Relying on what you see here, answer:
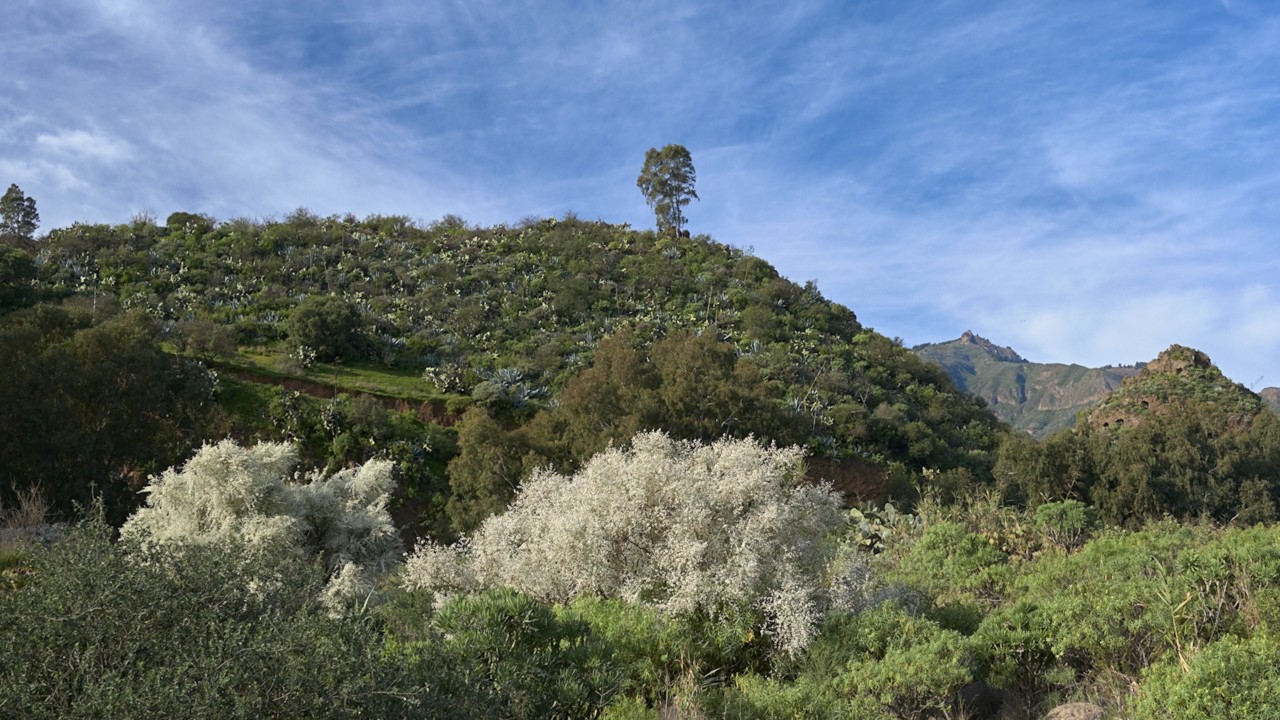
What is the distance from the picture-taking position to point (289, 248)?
43375 millimetres

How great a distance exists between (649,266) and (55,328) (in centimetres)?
2933

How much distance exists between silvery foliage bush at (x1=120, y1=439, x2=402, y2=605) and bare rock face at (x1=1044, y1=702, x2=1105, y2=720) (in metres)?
7.64

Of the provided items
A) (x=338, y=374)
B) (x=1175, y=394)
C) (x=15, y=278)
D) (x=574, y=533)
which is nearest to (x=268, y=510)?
(x=574, y=533)

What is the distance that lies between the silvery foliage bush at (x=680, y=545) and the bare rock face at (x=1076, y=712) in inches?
76.9

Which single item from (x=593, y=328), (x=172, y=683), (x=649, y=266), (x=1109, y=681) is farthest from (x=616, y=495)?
(x=649, y=266)

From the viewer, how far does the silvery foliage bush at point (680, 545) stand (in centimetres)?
795

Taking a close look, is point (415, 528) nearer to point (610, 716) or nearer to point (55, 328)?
point (55, 328)

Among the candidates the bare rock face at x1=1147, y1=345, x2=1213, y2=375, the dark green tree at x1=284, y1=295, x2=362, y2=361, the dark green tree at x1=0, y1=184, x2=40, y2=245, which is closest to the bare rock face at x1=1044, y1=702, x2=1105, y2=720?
the dark green tree at x1=284, y1=295, x2=362, y2=361

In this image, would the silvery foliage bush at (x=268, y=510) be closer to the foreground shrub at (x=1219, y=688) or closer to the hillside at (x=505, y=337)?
the hillside at (x=505, y=337)

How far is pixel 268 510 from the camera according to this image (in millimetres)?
12773

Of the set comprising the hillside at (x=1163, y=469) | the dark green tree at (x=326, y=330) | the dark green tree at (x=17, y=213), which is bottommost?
the hillside at (x=1163, y=469)

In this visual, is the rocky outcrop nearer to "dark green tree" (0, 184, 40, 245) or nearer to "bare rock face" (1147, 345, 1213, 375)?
"bare rock face" (1147, 345, 1213, 375)

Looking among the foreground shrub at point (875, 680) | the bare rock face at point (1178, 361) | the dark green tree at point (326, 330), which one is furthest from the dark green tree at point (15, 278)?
the bare rock face at point (1178, 361)

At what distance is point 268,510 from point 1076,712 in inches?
423
